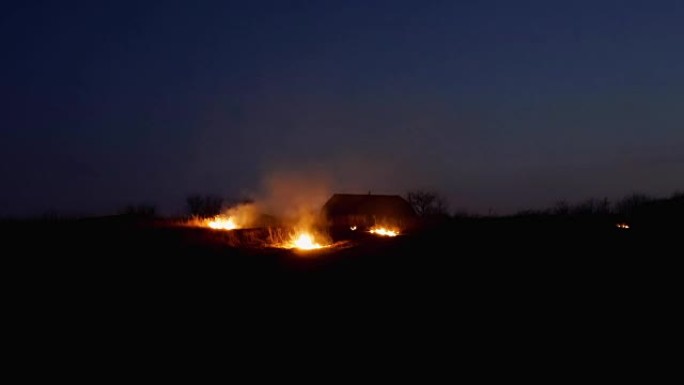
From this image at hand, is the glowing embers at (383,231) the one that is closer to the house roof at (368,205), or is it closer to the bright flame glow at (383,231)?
the bright flame glow at (383,231)

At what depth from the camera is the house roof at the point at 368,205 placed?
58688mm

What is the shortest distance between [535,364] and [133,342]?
19.8 ft

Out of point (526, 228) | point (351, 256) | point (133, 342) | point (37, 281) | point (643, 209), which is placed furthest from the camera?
point (643, 209)

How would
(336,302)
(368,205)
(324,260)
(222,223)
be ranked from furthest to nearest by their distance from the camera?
1. (368,205)
2. (222,223)
3. (324,260)
4. (336,302)

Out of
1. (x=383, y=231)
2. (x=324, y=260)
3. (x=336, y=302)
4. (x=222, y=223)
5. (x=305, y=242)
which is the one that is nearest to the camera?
(x=336, y=302)


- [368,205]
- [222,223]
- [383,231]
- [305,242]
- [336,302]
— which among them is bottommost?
[336,302]

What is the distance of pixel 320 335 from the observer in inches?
389

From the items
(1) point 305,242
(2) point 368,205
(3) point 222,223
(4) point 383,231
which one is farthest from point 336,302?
(2) point 368,205

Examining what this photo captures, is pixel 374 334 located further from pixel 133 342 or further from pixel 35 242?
pixel 35 242

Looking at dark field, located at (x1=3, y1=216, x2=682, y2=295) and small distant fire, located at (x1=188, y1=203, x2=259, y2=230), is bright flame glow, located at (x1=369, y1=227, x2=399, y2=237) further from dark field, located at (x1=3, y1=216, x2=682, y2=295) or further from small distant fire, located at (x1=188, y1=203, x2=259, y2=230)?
small distant fire, located at (x1=188, y1=203, x2=259, y2=230)

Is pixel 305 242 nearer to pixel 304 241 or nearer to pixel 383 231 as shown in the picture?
pixel 304 241

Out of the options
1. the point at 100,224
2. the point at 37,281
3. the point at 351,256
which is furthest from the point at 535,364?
the point at 100,224

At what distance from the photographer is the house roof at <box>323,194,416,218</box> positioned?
58.7m

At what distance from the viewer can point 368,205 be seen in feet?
196
